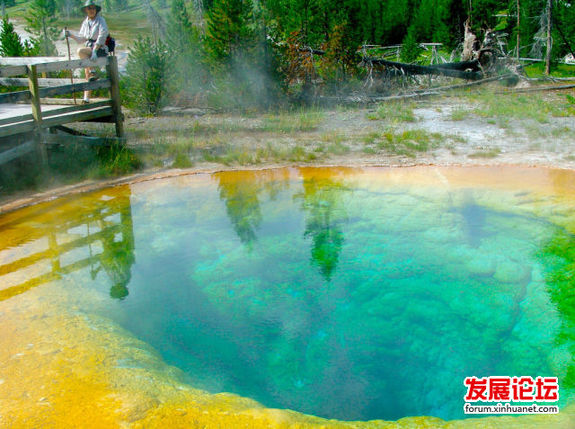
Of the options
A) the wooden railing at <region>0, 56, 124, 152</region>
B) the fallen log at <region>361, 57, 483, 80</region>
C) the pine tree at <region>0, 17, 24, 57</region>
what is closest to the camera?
the wooden railing at <region>0, 56, 124, 152</region>

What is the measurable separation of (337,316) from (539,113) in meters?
8.57

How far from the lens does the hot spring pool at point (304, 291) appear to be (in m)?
3.90

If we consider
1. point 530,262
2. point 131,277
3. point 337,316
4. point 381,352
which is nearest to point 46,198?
point 131,277

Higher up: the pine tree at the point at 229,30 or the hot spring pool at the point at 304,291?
the pine tree at the point at 229,30

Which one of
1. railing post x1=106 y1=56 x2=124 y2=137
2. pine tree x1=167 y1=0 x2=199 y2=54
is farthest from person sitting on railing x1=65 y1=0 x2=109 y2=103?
pine tree x1=167 y1=0 x2=199 y2=54

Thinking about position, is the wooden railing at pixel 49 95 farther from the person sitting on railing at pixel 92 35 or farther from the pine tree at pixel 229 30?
the pine tree at pixel 229 30

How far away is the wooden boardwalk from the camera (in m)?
7.80

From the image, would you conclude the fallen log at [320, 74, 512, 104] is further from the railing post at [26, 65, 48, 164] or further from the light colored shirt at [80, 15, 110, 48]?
the railing post at [26, 65, 48, 164]

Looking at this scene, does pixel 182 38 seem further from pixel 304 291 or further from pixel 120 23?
pixel 120 23

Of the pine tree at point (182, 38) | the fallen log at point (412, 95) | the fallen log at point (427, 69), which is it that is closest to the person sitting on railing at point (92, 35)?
the pine tree at point (182, 38)

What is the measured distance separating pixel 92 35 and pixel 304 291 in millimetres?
6694

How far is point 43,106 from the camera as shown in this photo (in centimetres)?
981

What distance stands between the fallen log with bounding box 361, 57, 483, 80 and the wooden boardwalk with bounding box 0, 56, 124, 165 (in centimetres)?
764

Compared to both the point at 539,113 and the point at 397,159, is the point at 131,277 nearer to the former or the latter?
the point at 397,159
